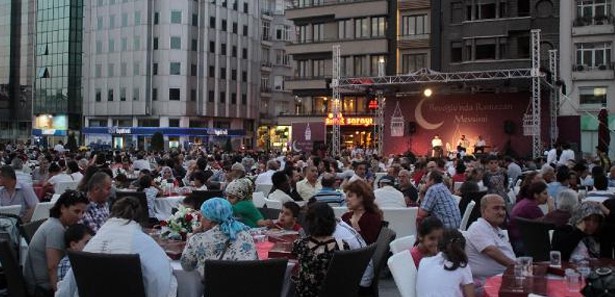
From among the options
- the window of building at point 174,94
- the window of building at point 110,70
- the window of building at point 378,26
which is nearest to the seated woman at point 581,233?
the window of building at point 378,26

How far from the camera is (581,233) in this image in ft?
23.7

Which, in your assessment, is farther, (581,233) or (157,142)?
(157,142)

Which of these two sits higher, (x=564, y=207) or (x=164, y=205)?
(x=564, y=207)

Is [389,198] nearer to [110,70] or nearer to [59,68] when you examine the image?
[110,70]

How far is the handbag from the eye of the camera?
173 inches

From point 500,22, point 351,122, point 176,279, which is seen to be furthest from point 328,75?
point 176,279

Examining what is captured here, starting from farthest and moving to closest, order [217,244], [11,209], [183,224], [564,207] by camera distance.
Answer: [11,209], [564,207], [183,224], [217,244]

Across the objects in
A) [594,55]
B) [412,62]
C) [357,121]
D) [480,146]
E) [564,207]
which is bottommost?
[564,207]

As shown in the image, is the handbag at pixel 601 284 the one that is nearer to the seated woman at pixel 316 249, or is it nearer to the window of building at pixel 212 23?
the seated woman at pixel 316 249

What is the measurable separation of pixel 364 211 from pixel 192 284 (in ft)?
9.02

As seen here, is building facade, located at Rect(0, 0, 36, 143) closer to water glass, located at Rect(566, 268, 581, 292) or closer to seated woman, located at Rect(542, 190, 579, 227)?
seated woman, located at Rect(542, 190, 579, 227)

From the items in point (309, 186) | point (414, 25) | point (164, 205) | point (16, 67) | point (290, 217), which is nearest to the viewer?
point (290, 217)

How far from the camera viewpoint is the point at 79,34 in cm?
8606

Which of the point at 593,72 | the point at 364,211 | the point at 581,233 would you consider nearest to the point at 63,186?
the point at 364,211
